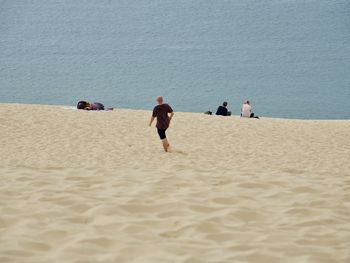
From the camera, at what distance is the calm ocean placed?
75438 millimetres

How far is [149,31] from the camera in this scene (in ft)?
349

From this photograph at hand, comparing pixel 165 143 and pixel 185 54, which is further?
pixel 185 54

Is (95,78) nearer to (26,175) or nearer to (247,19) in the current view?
(247,19)

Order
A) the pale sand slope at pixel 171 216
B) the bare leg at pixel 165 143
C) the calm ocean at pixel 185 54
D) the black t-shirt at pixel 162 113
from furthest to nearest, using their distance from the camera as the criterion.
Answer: the calm ocean at pixel 185 54
the bare leg at pixel 165 143
the black t-shirt at pixel 162 113
the pale sand slope at pixel 171 216

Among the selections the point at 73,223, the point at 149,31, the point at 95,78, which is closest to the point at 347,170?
the point at 73,223

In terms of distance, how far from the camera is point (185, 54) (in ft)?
330

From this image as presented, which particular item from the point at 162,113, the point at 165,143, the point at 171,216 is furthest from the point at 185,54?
the point at 171,216

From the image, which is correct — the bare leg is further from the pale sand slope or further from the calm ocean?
the calm ocean

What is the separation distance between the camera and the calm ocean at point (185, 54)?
247 feet

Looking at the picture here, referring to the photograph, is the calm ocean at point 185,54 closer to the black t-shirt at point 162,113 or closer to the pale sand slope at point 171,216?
the black t-shirt at point 162,113

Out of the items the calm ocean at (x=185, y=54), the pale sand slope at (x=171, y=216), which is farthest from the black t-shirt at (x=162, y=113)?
the calm ocean at (x=185, y=54)

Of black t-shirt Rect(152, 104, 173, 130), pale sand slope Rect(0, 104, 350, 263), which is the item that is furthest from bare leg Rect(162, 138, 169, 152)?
pale sand slope Rect(0, 104, 350, 263)

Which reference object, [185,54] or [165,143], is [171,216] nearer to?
[165,143]

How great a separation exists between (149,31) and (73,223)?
10391cm
